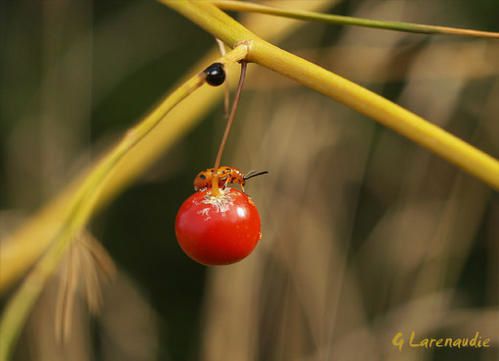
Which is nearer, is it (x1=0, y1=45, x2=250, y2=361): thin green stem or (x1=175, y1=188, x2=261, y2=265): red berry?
(x1=0, y1=45, x2=250, y2=361): thin green stem

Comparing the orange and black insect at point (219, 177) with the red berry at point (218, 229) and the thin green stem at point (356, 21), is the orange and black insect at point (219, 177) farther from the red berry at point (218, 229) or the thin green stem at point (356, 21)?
the thin green stem at point (356, 21)

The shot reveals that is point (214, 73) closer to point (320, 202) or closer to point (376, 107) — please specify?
point (376, 107)

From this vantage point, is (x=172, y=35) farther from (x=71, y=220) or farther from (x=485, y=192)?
(x=71, y=220)

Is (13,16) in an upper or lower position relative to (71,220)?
upper

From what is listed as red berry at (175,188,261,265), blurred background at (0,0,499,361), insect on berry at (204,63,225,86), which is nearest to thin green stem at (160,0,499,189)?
insect on berry at (204,63,225,86)

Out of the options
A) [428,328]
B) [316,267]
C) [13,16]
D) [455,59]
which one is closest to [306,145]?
[316,267]

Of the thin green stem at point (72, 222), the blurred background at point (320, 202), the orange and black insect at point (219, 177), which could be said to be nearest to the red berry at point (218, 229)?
the orange and black insect at point (219, 177)

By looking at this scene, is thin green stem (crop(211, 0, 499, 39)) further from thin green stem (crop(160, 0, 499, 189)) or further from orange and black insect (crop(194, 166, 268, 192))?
orange and black insect (crop(194, 166, 268, 192))
